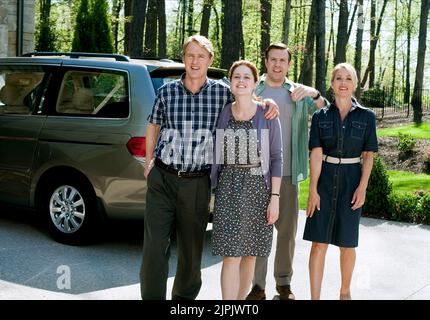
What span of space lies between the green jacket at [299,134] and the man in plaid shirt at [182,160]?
83 cm

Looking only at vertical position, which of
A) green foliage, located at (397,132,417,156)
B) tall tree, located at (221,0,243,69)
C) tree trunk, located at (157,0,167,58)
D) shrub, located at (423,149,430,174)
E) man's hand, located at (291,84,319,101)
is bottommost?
shrub, located at (423,149,430,174)

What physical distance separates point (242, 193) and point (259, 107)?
61 cm

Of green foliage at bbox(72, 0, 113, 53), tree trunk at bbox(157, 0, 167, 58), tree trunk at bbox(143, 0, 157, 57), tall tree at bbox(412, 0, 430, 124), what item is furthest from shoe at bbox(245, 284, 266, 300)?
tree trunk at bbox(157, 0, 167, 58)

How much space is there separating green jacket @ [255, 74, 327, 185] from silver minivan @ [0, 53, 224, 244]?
181 centimetres

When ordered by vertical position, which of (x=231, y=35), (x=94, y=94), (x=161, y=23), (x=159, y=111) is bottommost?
(x=159, y=111)

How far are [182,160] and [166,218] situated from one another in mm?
423

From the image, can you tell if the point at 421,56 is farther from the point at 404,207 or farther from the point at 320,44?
the point at 404,207

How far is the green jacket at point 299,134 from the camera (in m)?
5.72

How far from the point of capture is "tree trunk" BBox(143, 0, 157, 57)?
25.3 m

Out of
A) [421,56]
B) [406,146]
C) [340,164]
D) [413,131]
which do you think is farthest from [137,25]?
[340,164]

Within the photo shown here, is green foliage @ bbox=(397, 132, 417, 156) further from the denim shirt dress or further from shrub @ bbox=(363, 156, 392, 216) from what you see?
the denim shirt dress

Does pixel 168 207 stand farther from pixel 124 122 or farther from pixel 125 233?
pixel 125 233

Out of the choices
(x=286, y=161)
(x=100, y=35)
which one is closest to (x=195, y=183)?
(x=286, y=161)

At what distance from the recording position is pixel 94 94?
7.54 metres
